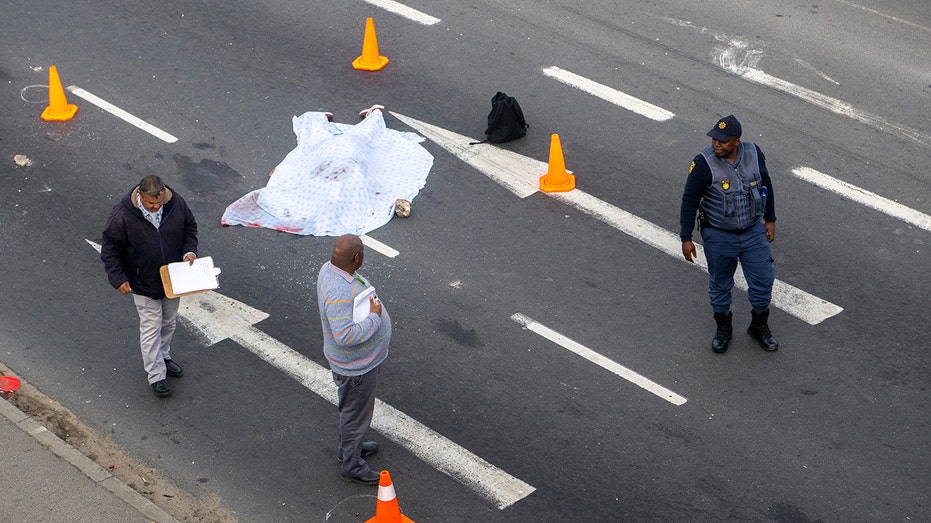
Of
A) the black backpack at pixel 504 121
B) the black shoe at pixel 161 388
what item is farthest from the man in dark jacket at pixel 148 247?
the black backpack at pixel 504 121

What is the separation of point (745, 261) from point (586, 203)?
235 centimetres

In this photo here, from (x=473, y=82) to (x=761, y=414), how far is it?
5.85 meters

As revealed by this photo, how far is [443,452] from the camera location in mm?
8367

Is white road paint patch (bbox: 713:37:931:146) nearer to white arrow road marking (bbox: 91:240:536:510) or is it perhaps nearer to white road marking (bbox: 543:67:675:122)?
white road marking (bbox: 543:67:675:122)

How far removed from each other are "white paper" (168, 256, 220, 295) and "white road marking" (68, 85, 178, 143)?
396 centimetres

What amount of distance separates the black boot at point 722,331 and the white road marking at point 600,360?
67 centimetres

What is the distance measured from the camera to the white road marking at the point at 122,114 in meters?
12.2

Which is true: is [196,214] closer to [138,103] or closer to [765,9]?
[138,103]

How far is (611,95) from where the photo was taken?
1295 centimetres

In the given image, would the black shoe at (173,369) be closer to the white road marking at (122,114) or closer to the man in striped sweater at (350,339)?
the man in striped sweater at (350,339)

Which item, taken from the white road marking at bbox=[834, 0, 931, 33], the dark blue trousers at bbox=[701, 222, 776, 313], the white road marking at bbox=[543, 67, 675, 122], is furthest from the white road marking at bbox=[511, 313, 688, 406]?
Result: the white road marking at bbox=[834, 0, 931, 33]

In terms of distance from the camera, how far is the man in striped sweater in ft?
23.9

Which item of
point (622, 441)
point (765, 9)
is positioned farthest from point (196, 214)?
point (765, 9)

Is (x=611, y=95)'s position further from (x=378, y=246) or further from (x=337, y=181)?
(x=378, y=246)
